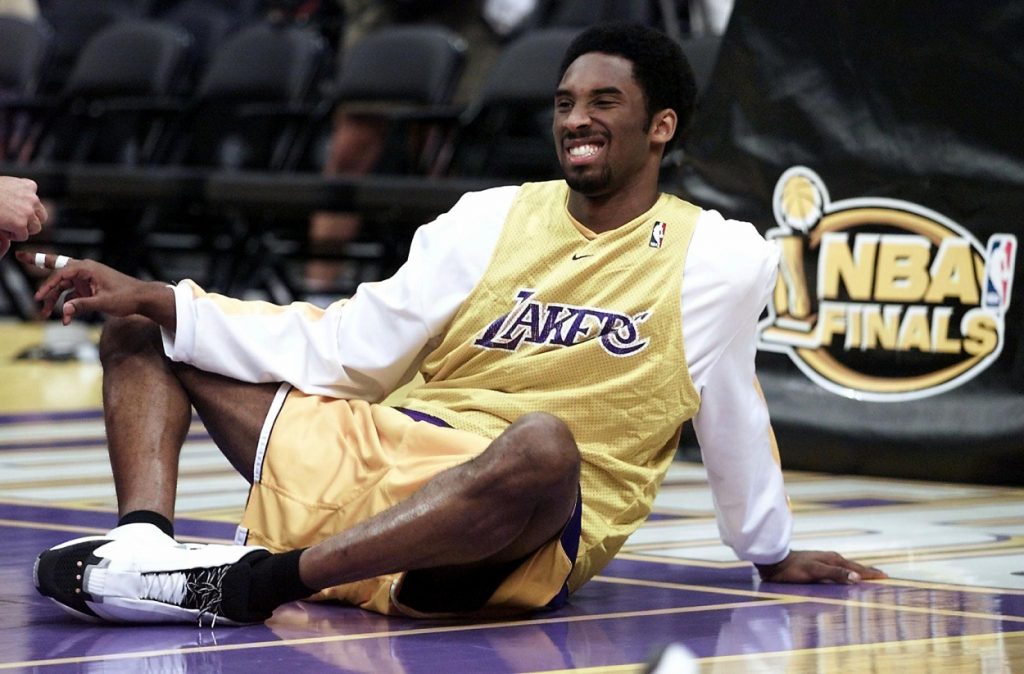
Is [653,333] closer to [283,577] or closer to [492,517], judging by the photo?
[492,517]

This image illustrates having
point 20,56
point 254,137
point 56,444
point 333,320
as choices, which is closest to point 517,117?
point 254,137

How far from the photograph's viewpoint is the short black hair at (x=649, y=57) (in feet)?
10.6

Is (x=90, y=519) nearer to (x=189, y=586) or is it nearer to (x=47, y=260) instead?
(x=47, y=260)

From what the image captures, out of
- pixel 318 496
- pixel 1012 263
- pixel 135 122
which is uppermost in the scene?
pixel 135 122

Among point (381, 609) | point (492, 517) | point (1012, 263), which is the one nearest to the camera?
point (492, 517)

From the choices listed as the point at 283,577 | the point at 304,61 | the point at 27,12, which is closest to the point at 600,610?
the point at 283,577

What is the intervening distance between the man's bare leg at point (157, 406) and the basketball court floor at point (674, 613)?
10.4 inches

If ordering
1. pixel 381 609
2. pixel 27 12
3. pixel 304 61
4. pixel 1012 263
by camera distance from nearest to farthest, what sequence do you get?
pixel 381 609, pixel 1012 263, pixel 304 61, pixel 27 12

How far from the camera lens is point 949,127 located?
490 cm

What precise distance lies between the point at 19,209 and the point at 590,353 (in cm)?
95

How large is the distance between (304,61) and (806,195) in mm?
4213

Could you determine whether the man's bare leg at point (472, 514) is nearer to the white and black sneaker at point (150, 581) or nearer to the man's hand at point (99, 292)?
the white and black sneaker at point (150, 581)

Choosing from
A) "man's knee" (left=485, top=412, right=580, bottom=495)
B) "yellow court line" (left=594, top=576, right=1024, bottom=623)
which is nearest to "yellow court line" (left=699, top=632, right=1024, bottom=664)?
"yellow court line" (left=594, top=576, right=1024, bottom=623)

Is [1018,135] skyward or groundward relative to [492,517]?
skyward
